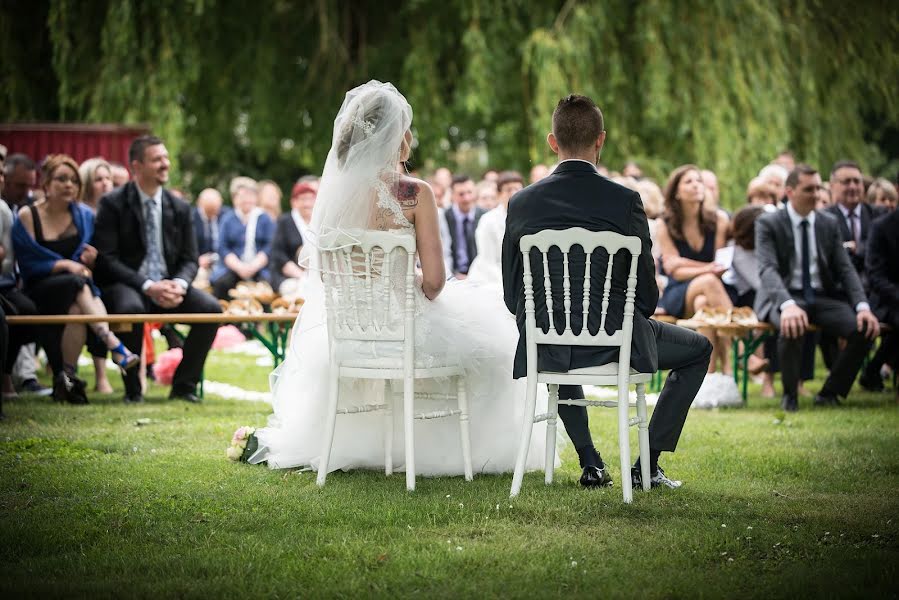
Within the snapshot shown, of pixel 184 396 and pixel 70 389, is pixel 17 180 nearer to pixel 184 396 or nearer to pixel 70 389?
pixel 70 389

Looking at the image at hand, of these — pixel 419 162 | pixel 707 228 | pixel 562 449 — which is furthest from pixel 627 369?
pixel 419 162

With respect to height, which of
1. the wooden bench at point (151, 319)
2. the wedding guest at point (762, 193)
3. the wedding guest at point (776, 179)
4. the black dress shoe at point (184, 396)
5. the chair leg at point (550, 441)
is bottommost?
the black dress shoe at point (184, 396)

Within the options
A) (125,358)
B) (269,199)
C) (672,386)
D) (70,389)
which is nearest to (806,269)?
(672,386)

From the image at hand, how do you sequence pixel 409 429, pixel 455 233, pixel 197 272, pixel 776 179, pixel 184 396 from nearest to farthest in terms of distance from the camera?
pixel 409 429
pixel 184 396
pixel 197 272
pixel 776 179
pixel 455 233

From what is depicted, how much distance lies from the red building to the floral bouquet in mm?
8894

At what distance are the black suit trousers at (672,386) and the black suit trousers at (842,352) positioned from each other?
3.57 metres

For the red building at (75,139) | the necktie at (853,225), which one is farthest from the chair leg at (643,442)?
the red building at (75,139)

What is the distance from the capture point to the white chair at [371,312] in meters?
5.73

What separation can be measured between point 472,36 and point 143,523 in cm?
1208

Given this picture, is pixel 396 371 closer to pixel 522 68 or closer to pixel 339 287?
pixel 339 287

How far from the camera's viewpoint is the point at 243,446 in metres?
6.57

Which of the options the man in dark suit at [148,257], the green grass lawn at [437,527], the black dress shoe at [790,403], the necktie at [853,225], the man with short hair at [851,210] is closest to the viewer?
the green grass lawn at [437,527]

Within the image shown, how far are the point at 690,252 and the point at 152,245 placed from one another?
456cm

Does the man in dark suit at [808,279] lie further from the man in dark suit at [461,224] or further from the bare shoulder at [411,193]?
the man in dark suit at [461,224]
